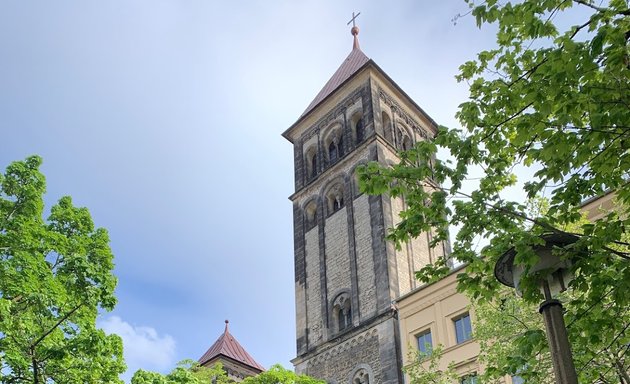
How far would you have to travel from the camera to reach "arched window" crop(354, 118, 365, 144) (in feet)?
120

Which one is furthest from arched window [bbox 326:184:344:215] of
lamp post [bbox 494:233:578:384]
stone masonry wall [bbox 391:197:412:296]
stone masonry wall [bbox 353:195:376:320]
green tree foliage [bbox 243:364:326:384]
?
lamp post [bbox 494:233:578:384]

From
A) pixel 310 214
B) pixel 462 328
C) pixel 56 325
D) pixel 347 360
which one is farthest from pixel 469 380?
pixel 310 214

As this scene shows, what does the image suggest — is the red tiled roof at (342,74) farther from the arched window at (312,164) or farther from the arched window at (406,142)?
the arched window at (406,142)

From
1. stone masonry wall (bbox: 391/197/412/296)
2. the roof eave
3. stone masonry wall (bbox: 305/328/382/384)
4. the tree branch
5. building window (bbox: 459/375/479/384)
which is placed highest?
the roof eave

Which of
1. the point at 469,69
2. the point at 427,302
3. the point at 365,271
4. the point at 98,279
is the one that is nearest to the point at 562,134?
the point at 469,69

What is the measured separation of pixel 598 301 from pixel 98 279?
9.39 m

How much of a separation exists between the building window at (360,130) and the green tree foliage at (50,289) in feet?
74.7

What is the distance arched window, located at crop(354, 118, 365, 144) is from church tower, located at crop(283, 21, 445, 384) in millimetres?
72

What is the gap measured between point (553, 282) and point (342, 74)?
34.3 m

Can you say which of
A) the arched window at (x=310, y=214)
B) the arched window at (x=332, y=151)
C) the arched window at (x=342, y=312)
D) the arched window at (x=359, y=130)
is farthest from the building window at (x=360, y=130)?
the arched window at (x=342, y=312)

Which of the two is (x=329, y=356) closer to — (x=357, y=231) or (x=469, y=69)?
(x=357, y=231)

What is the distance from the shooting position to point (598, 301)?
28.6 ft

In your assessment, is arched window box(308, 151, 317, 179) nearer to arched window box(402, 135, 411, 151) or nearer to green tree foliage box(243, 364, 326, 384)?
arched window box(402, 135, 411, 151)

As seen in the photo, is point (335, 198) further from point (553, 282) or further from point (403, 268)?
point (553, 282)
